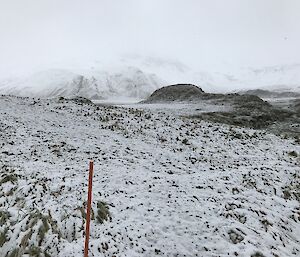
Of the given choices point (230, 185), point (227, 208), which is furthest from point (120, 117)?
point (227, 208)

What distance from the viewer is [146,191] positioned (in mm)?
14977

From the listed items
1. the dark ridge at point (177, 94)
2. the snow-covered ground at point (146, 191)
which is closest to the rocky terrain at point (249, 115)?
the dark ridge at point (177, 94)

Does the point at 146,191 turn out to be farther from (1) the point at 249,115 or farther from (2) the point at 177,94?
(2) the point at 177,94

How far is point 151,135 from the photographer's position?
24891 millimetres

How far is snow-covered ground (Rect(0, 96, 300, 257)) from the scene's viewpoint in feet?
37.7

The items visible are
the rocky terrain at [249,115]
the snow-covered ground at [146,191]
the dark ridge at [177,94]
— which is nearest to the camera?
the snow-covered ground at [146,191]

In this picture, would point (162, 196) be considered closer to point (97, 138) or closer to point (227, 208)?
point (227, 208)

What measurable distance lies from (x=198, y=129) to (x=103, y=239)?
55.2ft

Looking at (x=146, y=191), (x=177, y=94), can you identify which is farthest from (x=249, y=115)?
(x=146, y=191)

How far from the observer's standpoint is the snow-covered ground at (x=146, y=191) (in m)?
11.5

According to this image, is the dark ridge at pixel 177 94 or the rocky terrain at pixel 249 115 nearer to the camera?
the rocky terrain at pixel 249 115

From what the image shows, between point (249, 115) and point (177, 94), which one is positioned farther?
point (177, 94)

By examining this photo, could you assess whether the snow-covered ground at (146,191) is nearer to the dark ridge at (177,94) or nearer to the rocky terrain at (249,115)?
the rocky terrain at (249,115)

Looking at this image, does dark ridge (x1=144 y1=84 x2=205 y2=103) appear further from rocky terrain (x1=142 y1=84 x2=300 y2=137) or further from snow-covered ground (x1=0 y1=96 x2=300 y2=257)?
snow-covered ground (x1=0 y1=96 x2=300 y2=257)
